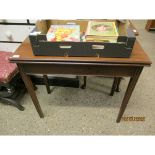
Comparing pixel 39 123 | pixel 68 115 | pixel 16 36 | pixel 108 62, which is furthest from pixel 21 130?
pixel 108 62

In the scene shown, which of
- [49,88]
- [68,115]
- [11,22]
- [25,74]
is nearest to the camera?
[25,74]

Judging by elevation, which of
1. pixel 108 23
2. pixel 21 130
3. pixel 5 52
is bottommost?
pixel 21 130

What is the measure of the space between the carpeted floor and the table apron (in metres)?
0.60

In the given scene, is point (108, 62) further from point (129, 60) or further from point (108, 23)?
point (108, 23)

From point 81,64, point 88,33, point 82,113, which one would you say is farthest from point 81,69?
point 82,113

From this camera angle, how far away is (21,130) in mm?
1282

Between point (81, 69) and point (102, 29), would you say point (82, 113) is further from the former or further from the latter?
point (102, 29)

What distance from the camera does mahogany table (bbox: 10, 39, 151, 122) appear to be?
2.71 ft

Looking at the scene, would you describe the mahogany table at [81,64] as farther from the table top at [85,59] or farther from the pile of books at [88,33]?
the pile of books at [88,33]

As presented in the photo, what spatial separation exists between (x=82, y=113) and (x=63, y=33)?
0.80 metres

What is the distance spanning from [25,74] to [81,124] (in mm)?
681

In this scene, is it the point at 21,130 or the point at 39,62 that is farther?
the point at 21,130

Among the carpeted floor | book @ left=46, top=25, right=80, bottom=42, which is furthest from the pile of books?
the carpeted floor

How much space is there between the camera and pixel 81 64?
0.85 m
